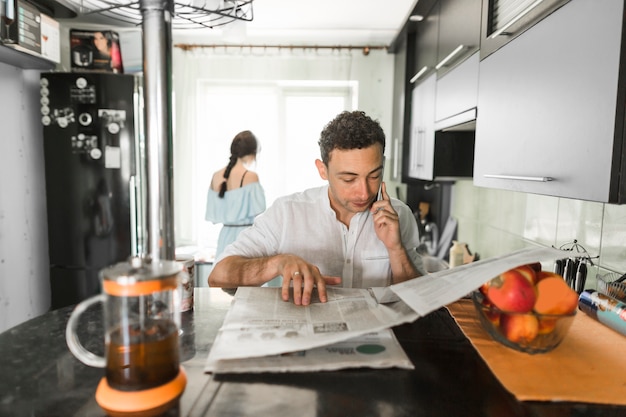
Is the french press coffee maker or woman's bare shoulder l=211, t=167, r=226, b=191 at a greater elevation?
woman's bare shoulder l=211, t=167, r=226, b=191

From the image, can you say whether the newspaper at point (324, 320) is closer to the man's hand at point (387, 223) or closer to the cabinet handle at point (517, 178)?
the cabinet handle at point (517, 178)

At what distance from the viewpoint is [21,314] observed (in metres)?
2.76

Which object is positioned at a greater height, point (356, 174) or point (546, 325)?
point (356, 174)

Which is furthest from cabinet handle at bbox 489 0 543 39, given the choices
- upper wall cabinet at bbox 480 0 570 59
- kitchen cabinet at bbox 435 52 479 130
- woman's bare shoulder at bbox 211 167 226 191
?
woman's bare shoulder at bbox 211 167 226 191

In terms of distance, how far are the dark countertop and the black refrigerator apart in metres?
2.10

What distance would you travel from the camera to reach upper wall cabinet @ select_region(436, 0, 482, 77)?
5.08ft

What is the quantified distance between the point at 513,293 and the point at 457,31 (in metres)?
1.42

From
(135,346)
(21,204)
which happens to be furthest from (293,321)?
(21,204)

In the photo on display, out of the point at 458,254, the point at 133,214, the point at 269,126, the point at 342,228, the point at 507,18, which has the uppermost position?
the point at 507,18

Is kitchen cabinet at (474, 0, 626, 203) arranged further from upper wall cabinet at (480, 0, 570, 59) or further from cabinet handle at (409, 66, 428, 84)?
cabinet handle at (409, 66, 428, 84)

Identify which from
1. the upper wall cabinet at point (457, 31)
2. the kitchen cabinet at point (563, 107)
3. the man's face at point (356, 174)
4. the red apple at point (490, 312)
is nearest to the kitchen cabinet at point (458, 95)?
the upper wall cabinet at point (457, 31)

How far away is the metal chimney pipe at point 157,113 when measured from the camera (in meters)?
0.68

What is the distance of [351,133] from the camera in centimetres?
134

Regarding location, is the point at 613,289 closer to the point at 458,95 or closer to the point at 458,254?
the point at 458,95
